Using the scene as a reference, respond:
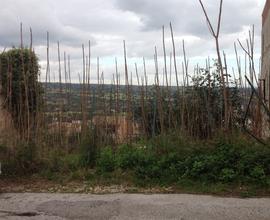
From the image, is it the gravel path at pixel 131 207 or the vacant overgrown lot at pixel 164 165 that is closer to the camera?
the gravel path at pixel 131 207

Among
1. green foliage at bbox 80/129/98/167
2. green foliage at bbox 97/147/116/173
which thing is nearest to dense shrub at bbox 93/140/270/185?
green foliage at bbox 97/147/116/173

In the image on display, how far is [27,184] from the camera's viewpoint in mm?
8422

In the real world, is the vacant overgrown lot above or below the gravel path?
above

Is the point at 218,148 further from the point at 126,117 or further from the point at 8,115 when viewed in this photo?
the point at 8,115

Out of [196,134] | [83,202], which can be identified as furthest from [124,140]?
[83,202]

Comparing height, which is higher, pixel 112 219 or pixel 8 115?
pixel 8 115

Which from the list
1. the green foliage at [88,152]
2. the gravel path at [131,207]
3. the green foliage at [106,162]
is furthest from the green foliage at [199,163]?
the gravel path at [131,207]

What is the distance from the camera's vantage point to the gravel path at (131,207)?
630 centimetres

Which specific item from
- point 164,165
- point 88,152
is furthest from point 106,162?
point 164,165

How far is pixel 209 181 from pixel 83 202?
2.20 meters

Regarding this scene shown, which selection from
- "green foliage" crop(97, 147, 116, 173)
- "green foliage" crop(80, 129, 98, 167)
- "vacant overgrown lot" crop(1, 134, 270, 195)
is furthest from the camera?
"green foliage" crop(80, 129, 98, 167)

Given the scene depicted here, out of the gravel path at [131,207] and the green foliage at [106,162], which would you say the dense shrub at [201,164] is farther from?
the gravel path at [131,207]

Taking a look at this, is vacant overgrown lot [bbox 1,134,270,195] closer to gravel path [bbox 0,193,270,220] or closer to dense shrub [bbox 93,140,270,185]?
dense shrub [bbox 93,140,270,185]

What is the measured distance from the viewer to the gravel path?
20.7ft
